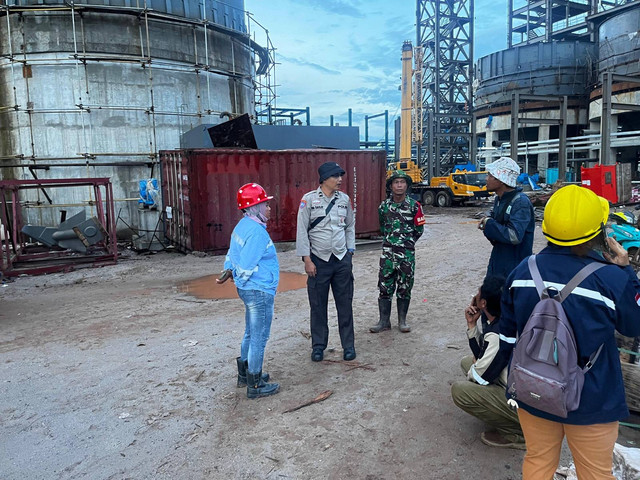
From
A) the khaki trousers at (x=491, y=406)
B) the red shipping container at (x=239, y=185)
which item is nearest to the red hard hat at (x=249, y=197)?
the khaki trousers at (x=491, y=406)

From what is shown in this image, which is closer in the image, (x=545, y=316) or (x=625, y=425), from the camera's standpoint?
(x=545, y=316)

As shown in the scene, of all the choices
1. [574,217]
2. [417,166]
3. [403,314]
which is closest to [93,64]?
[403,314]

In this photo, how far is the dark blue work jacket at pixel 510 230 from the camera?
381 centimetres

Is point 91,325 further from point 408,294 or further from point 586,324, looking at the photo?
point 586,324

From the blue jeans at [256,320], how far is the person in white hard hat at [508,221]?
189 centimetres

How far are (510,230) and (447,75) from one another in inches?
1266

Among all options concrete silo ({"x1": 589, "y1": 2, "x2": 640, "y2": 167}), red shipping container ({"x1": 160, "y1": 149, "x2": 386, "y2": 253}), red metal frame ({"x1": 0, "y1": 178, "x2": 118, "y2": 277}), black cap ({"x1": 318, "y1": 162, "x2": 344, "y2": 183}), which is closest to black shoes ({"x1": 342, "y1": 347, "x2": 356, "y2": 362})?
black cap ({"x1": 318, "y1": 162, "x2": 344, "y2": 183})

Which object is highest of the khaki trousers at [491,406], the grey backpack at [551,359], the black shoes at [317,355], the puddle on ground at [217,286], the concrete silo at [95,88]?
the concrete silo at [95,88]

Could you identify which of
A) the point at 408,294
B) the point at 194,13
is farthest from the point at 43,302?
the point at 194,13

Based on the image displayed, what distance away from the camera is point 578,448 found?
199 centimetres

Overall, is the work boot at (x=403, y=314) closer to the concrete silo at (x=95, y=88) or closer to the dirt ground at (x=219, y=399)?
the dirt ground at (x=219, y=399)

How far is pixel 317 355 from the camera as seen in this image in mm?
4742

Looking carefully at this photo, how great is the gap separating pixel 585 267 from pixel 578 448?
772 millimetres

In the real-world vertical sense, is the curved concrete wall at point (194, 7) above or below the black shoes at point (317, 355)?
above
